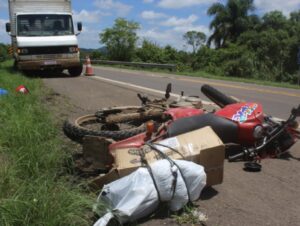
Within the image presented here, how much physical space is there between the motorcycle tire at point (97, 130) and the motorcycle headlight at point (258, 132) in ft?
4.14

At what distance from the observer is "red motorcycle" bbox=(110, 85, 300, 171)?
184 inches

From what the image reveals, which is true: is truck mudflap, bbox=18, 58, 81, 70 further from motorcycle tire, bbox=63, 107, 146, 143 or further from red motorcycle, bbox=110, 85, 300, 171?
red motorcycle, bbox=110, 85, 300, 171

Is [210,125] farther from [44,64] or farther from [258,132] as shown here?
[44,64]

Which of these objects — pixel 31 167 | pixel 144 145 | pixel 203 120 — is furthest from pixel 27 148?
pixel 203 120

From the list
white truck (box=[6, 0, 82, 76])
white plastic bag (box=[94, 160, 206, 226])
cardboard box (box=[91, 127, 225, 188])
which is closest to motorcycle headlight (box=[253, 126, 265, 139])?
cardboard box (box=[91, 127, 225, 188])

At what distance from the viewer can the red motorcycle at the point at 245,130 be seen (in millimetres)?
4684

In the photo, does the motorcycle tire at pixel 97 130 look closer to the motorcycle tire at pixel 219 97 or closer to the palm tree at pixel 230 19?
the motorcycle tire at pixel 219 97

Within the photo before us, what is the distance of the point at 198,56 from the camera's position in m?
52.3

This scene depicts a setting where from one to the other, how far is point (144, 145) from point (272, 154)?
191 centimetres

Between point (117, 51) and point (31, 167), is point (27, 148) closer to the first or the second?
point (31, 167)

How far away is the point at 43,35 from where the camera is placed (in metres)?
16.9

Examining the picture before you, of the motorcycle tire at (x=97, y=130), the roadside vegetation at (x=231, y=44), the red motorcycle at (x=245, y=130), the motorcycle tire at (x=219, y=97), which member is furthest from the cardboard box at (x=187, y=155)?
the roadside vegetation at (x=231, y=44)

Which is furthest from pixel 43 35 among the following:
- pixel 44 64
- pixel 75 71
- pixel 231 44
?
pixel 231 44

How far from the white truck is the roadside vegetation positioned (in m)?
24.3
